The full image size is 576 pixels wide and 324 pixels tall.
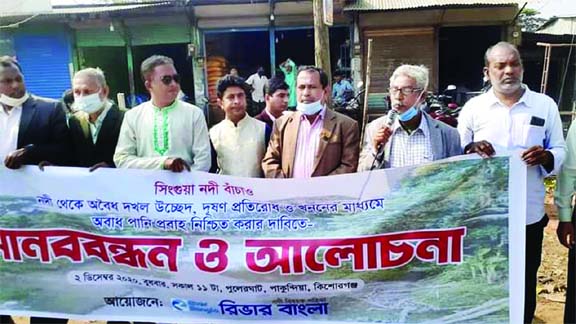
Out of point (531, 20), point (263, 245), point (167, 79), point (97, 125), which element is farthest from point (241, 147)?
point (531, 20)

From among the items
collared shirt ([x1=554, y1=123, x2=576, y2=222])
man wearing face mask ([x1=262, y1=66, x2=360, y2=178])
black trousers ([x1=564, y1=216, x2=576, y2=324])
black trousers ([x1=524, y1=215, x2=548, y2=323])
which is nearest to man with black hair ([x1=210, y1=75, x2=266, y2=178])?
man wearing face mask ([x1=262, y1=66, x2=360, y2=178])

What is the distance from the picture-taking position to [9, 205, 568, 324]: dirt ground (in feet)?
12.6

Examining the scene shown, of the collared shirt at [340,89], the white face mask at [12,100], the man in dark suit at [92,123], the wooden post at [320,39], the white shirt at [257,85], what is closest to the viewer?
the white face mask at [12,100]

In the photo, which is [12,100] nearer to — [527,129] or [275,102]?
[275,102]

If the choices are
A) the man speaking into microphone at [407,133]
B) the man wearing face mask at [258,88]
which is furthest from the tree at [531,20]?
the man speaking into microphone at [407,133]

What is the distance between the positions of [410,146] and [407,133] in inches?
2.9

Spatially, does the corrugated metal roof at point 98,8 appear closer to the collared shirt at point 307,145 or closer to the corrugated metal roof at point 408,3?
the corrugated metal roof at point 408,3

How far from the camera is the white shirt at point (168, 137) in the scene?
310 centimetres

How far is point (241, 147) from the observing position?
10.8 ft

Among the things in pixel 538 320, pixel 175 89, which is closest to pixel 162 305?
pixel 175 89

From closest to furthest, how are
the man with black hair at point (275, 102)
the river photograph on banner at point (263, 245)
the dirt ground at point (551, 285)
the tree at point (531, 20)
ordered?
the river photograph on banner at point (263, 245)
the dirt ground at point (551, 285)
the man with black hair at point (275, 102)
the tree at point (531, 20)

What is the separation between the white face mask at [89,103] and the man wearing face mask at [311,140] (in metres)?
1.10

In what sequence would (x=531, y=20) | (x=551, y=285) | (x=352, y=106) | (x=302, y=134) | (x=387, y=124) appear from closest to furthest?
(x=387, y=124) → (x=302, y=134) → (x=551, y=285) → (x=352, y=106) → (x=531, y=20)

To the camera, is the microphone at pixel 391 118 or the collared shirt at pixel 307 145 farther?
the collared shirt at pixel 307 145
